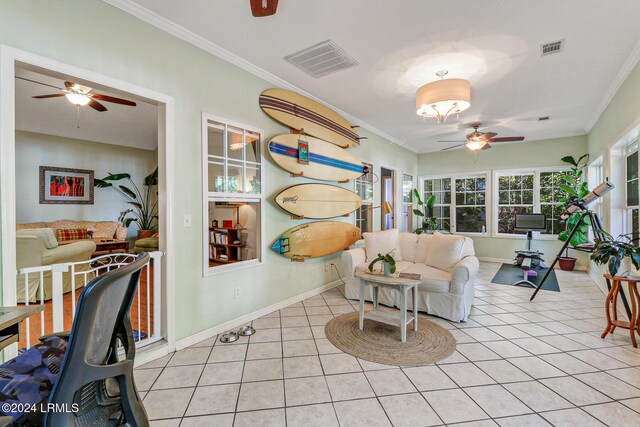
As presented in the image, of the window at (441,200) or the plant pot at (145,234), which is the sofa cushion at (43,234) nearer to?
the plant pot at (145,234)

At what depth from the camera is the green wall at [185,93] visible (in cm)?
179

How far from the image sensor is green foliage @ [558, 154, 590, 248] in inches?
196

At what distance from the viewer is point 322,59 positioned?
111 inches

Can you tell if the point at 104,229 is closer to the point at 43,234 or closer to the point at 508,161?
the point at 43,234

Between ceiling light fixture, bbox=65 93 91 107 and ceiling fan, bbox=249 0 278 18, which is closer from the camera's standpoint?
ceiling fan, bbox=249 0 278 18

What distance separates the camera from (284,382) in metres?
1.97

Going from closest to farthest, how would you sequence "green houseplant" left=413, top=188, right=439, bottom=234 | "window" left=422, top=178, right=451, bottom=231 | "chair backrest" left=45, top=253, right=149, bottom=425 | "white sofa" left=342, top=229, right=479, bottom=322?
"chair backrest" left=45, top=253, right=149, bottom=425 → "white sofa" left=342, top=229, right=479, bottom=322 → "green houseplant" left=413, top=188, right=439, bottom=234 → "window" left=422, top=178, right=451, bottom=231

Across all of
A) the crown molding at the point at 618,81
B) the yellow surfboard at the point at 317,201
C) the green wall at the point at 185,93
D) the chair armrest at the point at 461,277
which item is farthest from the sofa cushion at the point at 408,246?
the crown molding at the point at 618,81

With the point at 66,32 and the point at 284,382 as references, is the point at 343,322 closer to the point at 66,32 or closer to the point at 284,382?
the point at 284,382

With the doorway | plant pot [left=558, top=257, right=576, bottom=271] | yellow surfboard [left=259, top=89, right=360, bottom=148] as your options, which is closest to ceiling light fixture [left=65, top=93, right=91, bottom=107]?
yellow surfboard [left=259, top=89, right=360, bottom=148]

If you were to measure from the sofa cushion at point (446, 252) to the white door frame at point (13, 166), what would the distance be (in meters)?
2.99

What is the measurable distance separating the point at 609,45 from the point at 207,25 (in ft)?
11.6

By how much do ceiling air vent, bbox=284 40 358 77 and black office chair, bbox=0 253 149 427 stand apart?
244cm

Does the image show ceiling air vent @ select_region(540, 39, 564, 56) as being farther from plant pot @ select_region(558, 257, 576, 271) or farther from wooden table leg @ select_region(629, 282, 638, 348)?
plant pot @ select_region(558, 257, 576, 271)
